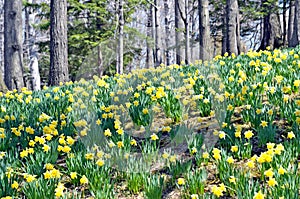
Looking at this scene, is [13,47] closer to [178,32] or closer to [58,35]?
[58,35]

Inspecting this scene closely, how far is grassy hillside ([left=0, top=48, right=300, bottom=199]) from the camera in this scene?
7.74 ft

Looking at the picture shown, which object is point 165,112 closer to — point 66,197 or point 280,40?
point 66,197

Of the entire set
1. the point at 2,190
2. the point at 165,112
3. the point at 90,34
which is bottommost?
the point at 2,190

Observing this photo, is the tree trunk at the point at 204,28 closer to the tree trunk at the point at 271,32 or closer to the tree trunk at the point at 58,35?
the tree trunk at the point at 58,35

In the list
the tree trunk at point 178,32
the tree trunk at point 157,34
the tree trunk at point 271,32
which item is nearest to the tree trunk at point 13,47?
the tree trunk at point 157,34

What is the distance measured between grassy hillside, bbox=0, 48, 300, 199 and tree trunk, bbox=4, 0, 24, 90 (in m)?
4.55

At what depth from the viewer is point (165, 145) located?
335 cm

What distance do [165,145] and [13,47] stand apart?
7164 millimetres

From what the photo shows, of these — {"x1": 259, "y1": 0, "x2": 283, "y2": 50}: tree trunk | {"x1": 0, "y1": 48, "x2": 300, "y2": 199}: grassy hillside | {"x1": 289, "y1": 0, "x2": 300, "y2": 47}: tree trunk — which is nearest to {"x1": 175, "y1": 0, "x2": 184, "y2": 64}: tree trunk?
{"x1": 259, "y1": 0, "x2": 283, "y2": 50}: tree trunk

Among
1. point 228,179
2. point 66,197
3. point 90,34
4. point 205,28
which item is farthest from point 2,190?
point 90,34

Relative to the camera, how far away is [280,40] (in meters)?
18.0

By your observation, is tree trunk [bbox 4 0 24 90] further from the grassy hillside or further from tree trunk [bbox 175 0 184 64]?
tree trunk [bbox 175 0 184 64]

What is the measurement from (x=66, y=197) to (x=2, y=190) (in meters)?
0.55

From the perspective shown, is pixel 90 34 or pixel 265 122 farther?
pixel 90 34
